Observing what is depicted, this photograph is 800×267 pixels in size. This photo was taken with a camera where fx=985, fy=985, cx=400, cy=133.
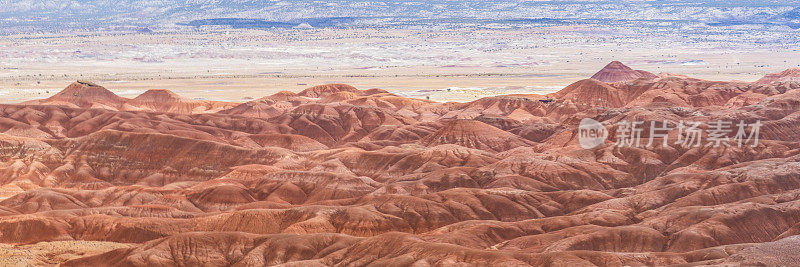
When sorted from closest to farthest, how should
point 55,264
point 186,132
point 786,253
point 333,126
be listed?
point 786,253 → point 55,264 → point 186,132 → point 333,126

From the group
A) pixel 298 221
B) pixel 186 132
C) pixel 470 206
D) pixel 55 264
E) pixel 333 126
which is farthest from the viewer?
pixel 333 126

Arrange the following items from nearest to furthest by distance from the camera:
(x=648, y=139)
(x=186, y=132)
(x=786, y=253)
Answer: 1. (x=786, y=253)
2. (x=648, y=139)
3. (x=186, y=132)

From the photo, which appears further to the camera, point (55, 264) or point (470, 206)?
point (470, 206)

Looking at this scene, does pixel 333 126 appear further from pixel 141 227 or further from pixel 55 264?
pixel 55 264

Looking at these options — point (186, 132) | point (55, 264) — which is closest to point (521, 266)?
point (55, 264)

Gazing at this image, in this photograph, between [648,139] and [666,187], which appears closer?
[666,187]

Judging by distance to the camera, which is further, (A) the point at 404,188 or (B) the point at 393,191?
(A) the point at 404,188

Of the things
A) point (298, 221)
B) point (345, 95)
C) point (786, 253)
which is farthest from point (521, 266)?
point (345, 95)

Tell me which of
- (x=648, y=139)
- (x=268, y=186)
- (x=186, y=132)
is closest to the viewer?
(x=268, y=186)

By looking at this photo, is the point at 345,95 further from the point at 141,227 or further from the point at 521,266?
the point at 521,266
